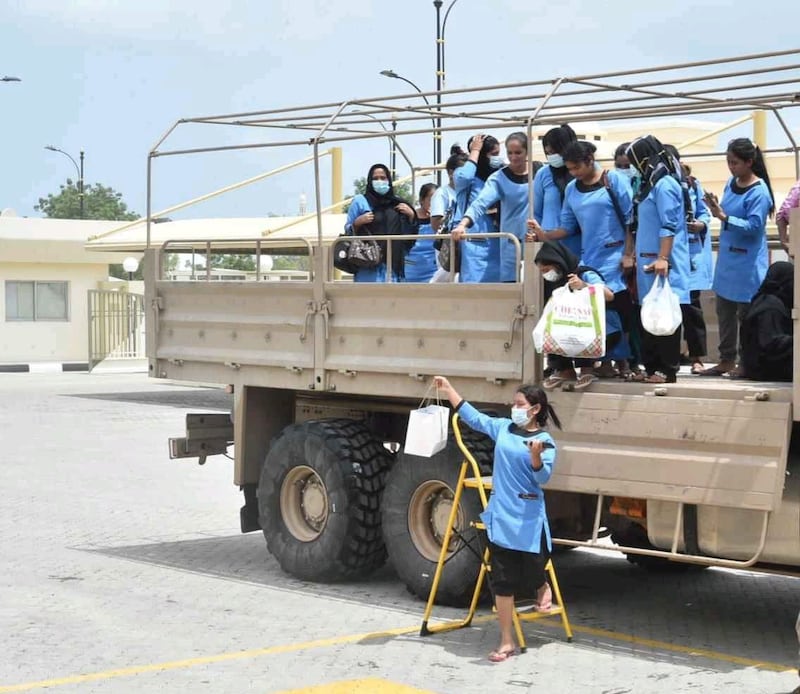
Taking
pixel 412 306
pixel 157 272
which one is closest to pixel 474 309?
pixel 412 306

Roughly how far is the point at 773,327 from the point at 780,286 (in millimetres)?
217

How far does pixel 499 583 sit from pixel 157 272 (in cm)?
458

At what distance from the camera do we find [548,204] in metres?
9.16

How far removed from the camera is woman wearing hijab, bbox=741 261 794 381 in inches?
313

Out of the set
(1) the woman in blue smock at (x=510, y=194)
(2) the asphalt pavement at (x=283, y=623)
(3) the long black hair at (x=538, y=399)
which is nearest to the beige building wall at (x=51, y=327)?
(2) the asphalt pavement at (x=283, y=623)

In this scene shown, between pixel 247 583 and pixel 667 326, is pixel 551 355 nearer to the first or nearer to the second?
pixel 667 326

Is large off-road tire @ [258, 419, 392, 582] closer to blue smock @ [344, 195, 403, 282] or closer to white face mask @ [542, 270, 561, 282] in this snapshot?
blue smock @ [344, 195, 403, 282]

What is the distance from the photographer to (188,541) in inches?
468

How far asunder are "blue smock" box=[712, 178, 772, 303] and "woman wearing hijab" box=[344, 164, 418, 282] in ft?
8.12

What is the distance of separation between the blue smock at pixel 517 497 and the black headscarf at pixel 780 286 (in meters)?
1.32

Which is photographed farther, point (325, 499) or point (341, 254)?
point (341, 254)

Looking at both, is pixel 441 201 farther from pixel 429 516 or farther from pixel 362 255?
pixel 429 516

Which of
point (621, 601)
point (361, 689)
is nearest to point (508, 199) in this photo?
point (621, 601)

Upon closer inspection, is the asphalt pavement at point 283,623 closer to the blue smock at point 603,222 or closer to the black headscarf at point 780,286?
the black headscarf at point 780,286
